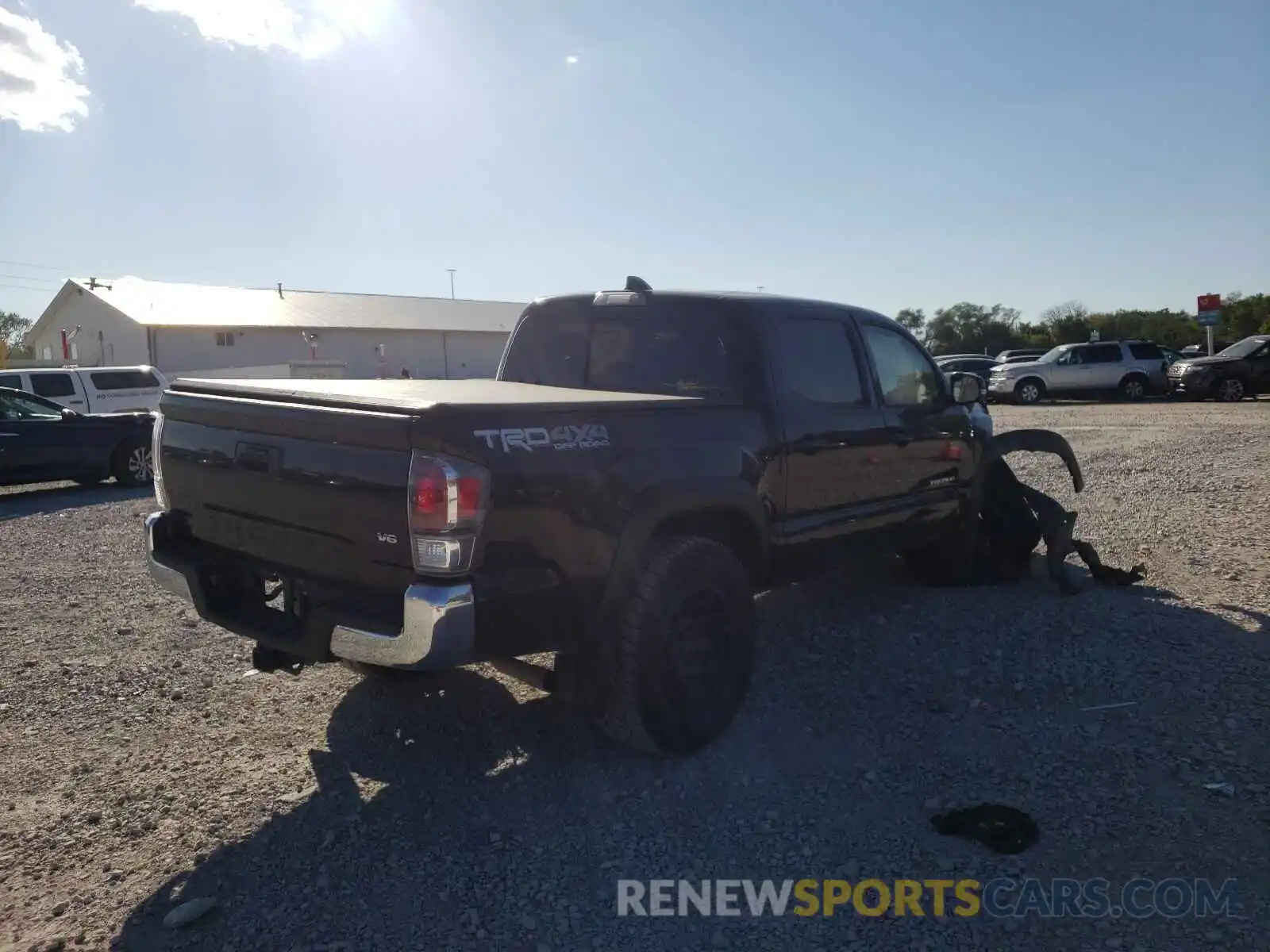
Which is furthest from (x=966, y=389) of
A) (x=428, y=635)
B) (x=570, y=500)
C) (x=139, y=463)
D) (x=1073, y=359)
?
(x=1073, y=359)

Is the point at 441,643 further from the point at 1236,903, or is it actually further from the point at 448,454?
the point at 1236,903

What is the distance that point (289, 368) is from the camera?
3150cm

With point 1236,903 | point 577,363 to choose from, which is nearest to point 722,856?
point 1236,903

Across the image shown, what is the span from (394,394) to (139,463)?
438 inches

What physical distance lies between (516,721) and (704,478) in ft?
4.80

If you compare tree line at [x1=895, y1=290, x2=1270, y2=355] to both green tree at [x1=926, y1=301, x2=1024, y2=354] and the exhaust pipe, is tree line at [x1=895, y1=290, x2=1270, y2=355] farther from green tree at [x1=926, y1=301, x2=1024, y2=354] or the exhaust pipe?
the exhaust pipe

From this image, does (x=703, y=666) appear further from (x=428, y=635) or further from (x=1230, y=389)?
(x=1230, y=389)

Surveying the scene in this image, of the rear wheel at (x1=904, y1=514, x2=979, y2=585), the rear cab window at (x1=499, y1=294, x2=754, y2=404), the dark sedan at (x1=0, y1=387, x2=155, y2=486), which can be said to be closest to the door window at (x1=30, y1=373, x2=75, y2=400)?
the dark sedan at (x1=0, y1=387, x2=155, y2=486)

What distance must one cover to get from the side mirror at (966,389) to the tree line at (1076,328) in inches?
1922

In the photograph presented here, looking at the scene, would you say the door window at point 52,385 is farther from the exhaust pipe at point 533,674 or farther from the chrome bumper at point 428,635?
the chrome bumper at point 428,635

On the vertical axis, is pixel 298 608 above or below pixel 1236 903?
above

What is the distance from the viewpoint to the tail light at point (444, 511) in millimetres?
3037

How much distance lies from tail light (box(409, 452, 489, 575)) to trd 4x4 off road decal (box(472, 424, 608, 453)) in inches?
5.0

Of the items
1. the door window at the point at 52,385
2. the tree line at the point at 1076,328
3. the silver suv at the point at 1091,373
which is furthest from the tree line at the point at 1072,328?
the door window at the point at 52,385
